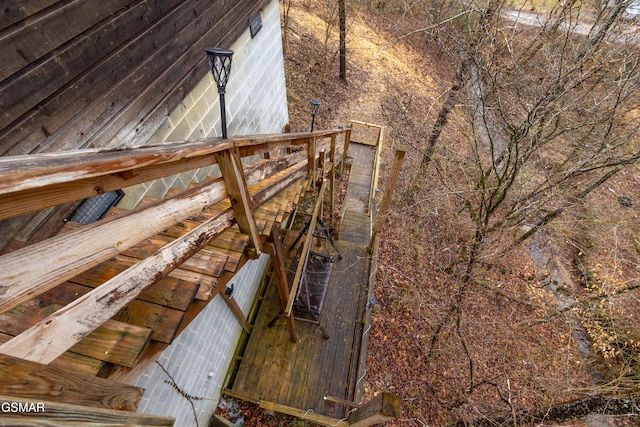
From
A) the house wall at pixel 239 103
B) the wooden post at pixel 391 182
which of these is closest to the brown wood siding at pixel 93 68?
the house wall at pixel 239 103

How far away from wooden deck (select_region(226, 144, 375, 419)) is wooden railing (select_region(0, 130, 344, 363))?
4.67m

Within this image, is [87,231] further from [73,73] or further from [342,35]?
[342,35]

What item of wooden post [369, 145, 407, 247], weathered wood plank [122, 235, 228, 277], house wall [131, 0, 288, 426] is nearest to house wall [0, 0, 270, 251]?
house wall [131, 0, 288, 426]

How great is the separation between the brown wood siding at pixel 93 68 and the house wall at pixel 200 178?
0.40 meters

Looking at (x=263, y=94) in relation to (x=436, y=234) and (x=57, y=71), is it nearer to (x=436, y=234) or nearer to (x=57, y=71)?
(x=57, y=71)

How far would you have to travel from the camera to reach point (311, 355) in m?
6.23

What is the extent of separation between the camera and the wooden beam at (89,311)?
1.03m

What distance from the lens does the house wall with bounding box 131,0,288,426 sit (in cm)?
365

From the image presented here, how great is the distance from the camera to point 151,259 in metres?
1.51

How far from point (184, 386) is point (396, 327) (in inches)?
210

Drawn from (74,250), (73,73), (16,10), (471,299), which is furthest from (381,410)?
(471,299)

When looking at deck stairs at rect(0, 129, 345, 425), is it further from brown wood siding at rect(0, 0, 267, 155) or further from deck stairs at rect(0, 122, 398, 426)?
brown wood siding at rect(0, 0, 267, 155)

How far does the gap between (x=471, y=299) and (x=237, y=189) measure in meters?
9.18

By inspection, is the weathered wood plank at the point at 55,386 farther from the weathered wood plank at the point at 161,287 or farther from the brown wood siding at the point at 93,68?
the brown wood siding at the point at 93,68
